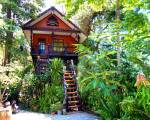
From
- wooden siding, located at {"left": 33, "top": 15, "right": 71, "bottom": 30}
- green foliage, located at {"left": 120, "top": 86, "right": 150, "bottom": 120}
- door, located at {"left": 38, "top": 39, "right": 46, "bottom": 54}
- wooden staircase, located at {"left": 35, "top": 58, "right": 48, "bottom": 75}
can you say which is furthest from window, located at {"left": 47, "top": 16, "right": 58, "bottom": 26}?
green foliage, located at {"left": 120, "top": 86, "right": 150, "bottom": 120}

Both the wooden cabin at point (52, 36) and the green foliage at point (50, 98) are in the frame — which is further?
the wooden cabin at point (52, 36)

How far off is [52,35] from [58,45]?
3.41ft

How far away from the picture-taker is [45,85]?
1831 centimetres

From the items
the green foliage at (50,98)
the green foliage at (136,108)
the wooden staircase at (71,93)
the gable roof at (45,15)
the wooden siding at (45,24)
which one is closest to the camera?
the green foliage at (136,108)

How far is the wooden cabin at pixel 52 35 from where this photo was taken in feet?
78.2

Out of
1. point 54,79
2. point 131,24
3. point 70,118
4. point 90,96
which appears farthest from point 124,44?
point 54,79

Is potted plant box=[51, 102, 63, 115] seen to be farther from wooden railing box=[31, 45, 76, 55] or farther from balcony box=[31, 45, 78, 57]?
wooden railing box=[31, 45, 76, 55]

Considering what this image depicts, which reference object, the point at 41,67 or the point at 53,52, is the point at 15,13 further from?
the point at 41,67

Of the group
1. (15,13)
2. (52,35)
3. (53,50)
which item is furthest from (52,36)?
(15,13)

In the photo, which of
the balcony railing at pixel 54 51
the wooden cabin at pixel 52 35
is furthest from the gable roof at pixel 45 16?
the balcony railing at pixel 54 51

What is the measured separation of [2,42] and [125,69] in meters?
12.1

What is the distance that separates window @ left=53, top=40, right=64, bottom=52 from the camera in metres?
24.7

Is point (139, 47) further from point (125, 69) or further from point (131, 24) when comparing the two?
point (125, 69)

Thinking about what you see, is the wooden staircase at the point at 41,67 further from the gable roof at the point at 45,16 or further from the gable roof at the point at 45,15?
the gable roof at the point at 45,15
